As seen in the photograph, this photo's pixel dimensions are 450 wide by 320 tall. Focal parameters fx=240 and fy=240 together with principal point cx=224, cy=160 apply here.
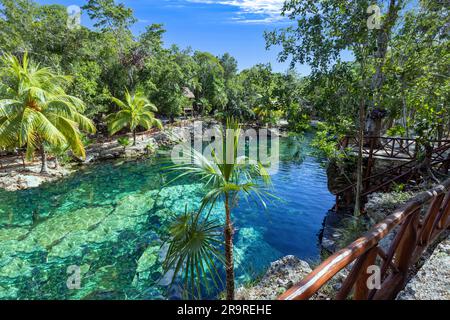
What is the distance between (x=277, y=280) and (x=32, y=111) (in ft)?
42.3

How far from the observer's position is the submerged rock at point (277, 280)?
505cm

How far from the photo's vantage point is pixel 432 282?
8.34 ft

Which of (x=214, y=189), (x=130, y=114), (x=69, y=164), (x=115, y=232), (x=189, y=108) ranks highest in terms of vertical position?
(x=189, y=108)

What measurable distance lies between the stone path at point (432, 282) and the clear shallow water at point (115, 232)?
3371 mm

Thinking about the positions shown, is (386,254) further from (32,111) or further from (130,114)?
(130,114)

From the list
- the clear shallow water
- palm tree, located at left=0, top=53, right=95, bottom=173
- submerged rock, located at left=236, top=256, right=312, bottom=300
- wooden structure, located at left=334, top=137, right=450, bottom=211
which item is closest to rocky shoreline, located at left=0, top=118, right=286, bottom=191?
the clear shallow water

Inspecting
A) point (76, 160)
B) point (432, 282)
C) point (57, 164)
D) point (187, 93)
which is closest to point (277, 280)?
point (432, 282)

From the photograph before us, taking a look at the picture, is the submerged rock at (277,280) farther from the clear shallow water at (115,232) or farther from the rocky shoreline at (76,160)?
Answer: the rocky shoreline at (76,160)

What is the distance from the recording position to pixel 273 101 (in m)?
7.20

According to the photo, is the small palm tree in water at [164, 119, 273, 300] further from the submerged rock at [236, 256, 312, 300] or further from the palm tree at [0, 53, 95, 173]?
the palm tree at [0, 53, 95, 173]

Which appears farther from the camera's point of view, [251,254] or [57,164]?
[57,164]

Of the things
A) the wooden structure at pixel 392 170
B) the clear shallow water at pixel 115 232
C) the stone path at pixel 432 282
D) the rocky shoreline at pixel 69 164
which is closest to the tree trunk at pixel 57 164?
the rocky shoreline at pixel 69 164

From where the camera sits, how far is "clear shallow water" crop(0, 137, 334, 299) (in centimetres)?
648
